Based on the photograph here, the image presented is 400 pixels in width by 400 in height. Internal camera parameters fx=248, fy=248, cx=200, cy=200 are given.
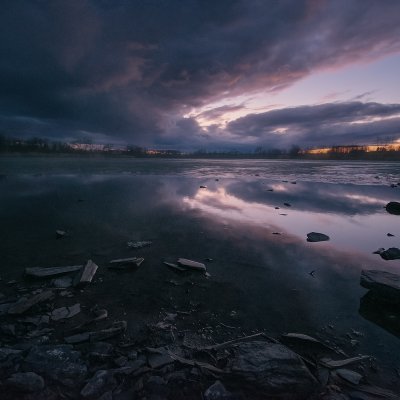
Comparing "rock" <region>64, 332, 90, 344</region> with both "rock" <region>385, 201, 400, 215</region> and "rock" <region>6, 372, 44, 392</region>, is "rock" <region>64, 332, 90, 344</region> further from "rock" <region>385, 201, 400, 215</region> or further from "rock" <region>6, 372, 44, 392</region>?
"rock" <region>385, 201, 400, 215</region>

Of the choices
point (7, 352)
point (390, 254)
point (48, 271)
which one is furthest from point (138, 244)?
point (390, 254)

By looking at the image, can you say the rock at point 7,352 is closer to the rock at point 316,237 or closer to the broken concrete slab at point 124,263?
the broken concrete slab at point 124,263

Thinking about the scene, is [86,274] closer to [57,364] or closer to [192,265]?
[192,265]

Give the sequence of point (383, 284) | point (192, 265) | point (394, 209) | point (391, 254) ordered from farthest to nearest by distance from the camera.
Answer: point (394, 209) → point (391, 254) → point (192, 265) → point (383, 284)

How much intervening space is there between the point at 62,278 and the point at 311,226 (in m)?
8.97

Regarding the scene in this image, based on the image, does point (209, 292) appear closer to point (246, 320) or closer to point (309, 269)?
point (246, 320)

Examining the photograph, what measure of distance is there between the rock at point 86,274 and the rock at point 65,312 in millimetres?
799

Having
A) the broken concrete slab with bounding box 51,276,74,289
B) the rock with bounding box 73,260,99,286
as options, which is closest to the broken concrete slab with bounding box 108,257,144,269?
the rock with bounding box 73,260,99,286

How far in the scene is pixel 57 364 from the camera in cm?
315

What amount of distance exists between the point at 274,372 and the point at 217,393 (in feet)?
2.45

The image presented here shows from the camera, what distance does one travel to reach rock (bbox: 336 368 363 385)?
307 centimetres

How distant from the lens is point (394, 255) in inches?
276

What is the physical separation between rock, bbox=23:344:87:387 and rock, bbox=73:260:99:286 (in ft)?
6.44

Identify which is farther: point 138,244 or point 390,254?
point 138,244
